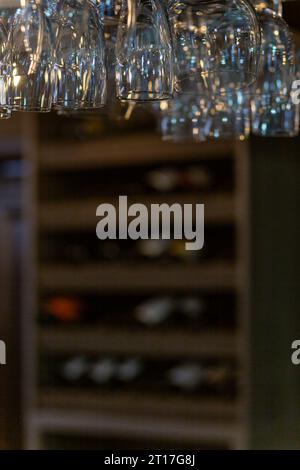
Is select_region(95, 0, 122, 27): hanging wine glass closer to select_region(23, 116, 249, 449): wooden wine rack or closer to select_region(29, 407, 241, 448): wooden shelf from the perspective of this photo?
select_region(23, 116, 249, 449): wooden wine rack

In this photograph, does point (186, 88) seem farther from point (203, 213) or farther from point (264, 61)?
point (203, 213)

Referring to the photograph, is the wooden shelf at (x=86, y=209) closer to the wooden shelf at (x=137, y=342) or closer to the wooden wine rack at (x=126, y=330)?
the wooden wine rack at (x=126, y=330)

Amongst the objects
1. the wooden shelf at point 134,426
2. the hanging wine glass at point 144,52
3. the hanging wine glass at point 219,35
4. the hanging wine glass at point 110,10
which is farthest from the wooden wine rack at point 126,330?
the hanging wine glass at point 144,52

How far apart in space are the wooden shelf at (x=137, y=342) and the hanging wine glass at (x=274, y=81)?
2066mm

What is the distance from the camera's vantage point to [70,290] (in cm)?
402

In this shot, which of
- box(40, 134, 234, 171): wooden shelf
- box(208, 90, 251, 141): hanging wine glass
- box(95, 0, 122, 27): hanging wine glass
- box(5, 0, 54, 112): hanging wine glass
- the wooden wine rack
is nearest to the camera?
box(5, 0, 54, 112): hanging wine glass

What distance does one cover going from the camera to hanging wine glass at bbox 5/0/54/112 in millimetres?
1187

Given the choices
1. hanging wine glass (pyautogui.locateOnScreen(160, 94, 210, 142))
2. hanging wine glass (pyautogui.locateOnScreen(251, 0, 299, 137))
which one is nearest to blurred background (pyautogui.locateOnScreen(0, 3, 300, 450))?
hanging wine glass (pyautogui.locateOnScreen(160, 94, 210, 142))

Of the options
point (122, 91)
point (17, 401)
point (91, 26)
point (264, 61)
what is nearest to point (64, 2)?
point (91, 26)

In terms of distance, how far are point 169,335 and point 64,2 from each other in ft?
8.85

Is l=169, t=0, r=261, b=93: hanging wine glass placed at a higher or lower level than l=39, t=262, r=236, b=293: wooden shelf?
lower

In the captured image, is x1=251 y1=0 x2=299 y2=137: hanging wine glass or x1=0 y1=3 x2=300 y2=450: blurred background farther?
x1=0 y1=3 x2=300 y2=450: blurred background

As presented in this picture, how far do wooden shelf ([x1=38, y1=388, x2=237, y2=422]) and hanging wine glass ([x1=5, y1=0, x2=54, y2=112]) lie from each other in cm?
269

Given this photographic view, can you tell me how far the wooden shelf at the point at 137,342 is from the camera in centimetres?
371
